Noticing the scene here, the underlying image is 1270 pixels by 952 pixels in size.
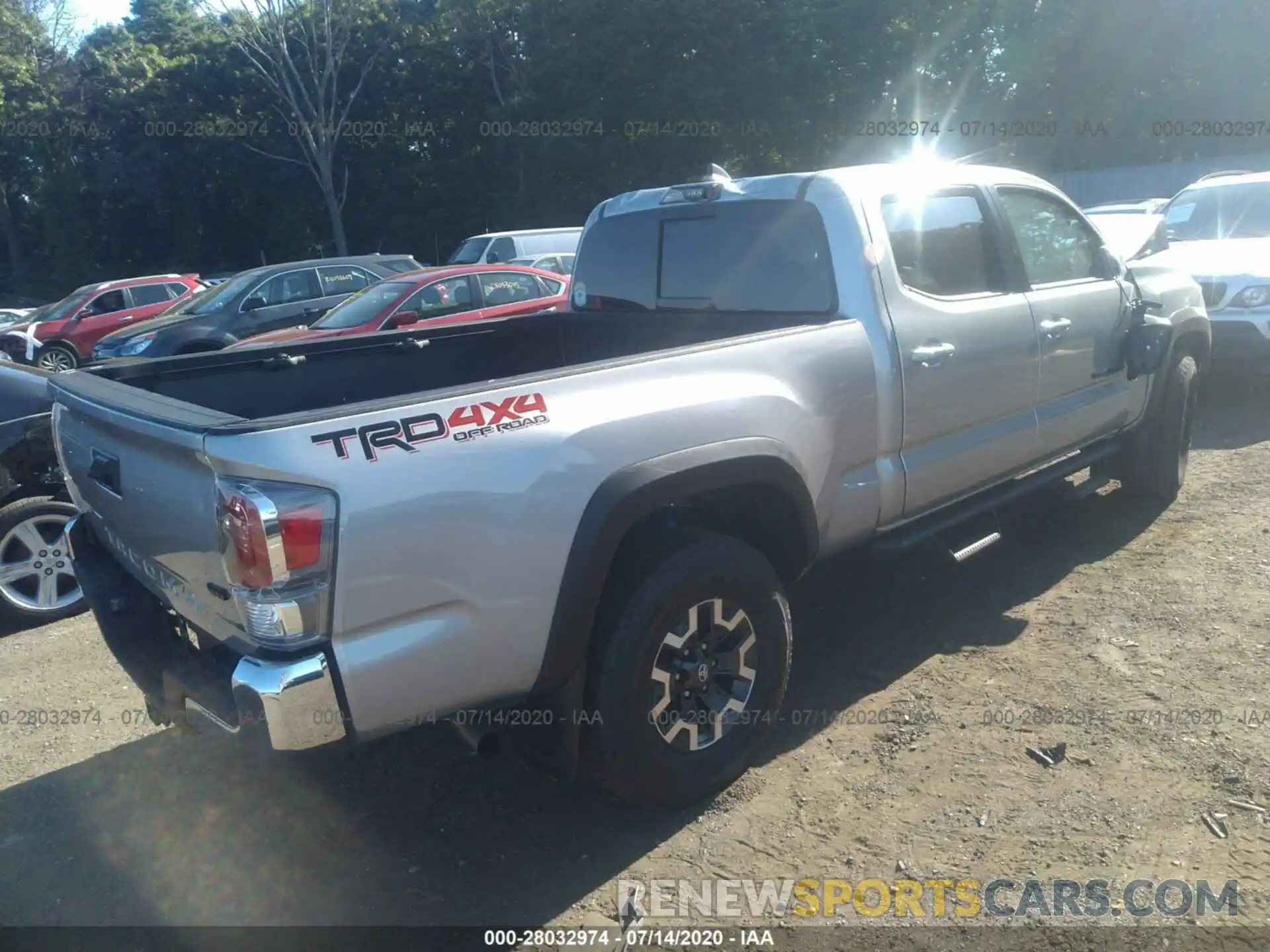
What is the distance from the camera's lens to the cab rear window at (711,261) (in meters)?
4.02

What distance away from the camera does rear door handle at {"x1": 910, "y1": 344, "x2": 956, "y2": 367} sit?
3898 millimetres

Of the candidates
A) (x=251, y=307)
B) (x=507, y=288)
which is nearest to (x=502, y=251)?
(x=251, y=307)

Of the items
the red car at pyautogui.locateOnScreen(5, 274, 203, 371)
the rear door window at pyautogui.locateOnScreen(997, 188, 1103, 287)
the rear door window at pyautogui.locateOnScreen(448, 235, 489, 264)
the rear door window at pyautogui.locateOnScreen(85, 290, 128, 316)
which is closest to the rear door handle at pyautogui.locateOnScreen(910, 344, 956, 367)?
the rear door window at pyautogui.locateOnScreen(997, 188, 1103, 287)

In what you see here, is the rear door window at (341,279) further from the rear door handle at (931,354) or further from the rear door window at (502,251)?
the rear door handle at (931,354)

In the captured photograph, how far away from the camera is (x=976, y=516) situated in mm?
4410

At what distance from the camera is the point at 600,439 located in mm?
2881

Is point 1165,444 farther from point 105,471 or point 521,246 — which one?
point 521,246

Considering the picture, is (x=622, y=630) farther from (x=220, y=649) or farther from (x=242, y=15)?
A: (x=242, y=15)

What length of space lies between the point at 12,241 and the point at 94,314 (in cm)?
2564

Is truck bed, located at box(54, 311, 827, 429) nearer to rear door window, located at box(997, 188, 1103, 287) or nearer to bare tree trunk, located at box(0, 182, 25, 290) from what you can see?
rear door window, located at box(997, 188, 1103, 287)

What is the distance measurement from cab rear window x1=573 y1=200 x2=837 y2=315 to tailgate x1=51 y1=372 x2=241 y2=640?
228 centimetres

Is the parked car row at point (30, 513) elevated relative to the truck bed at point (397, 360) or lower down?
lower down

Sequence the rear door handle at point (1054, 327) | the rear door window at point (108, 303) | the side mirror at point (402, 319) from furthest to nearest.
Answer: the rear door window at point (108, 303), the side mirror at point (402, 319), the rear door handle at point (1054, 327)

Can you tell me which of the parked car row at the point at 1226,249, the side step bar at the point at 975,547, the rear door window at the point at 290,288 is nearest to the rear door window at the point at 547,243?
the rear door window at the point at 290,288
